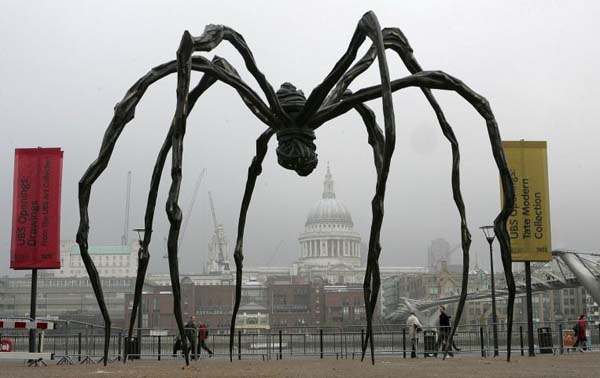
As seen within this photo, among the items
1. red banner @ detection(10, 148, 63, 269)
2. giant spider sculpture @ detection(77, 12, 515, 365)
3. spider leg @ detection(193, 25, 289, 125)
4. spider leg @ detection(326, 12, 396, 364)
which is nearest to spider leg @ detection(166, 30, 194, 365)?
giant spider sculpture @ detection(77, 12, 515, 365)

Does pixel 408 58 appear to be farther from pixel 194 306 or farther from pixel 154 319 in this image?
pixel 194 306

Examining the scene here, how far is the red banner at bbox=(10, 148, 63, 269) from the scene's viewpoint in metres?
16.0

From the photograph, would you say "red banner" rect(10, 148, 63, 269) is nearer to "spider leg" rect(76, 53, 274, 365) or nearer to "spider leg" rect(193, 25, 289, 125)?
"spider leg" rect(76, 53, 274, 365)

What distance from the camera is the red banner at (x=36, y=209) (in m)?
16.0

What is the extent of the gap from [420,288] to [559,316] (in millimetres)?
19781

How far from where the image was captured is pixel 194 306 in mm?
112562

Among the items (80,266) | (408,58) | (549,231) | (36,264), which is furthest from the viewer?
(80,266)

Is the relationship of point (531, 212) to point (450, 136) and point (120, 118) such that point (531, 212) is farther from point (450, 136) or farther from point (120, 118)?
point (120, 118)

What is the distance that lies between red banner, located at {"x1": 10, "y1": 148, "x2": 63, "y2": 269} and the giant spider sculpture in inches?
359

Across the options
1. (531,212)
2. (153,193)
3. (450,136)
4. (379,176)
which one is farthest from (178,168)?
(531,212)

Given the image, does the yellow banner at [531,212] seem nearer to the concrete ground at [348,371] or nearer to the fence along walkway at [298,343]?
the fence along walkway at [298,343]

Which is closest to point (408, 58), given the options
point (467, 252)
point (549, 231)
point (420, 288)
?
point (467, 252)

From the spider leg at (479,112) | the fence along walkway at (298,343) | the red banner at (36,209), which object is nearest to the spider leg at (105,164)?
the spider leg at (479,112)

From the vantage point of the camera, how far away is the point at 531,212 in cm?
1708
